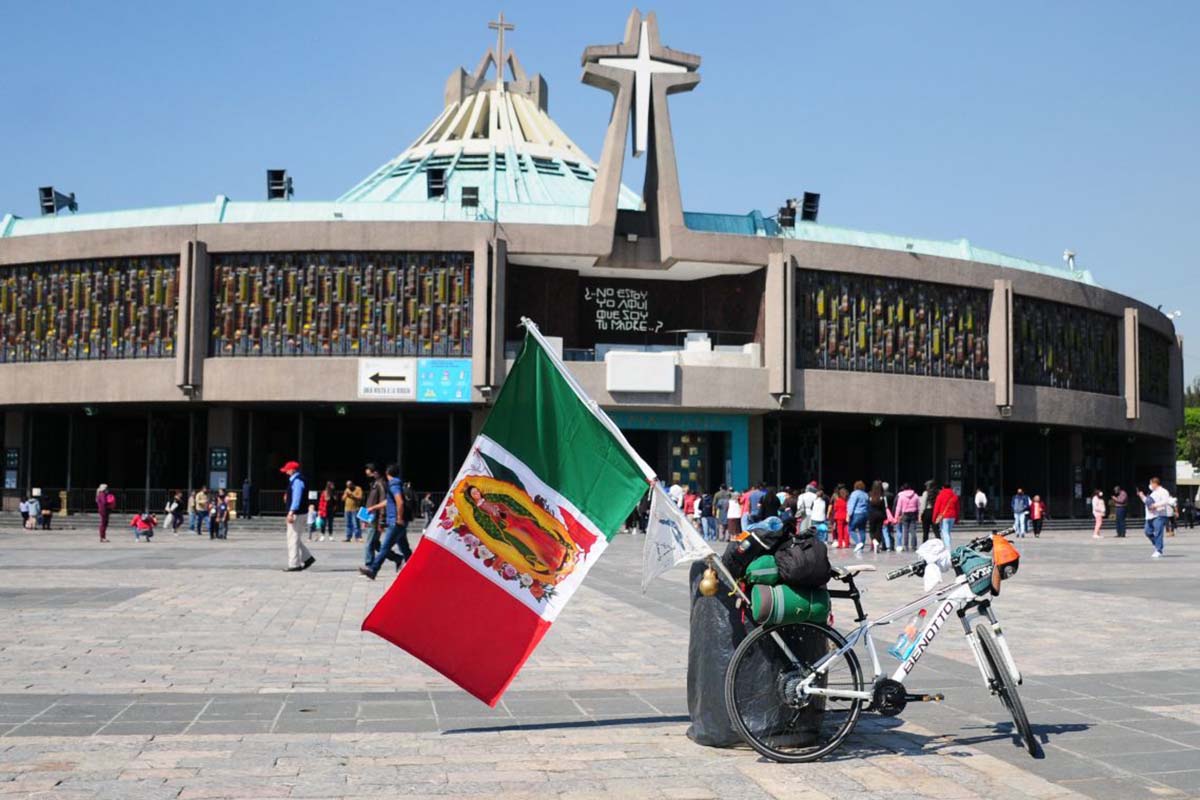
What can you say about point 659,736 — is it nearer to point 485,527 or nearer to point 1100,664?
point 485,527

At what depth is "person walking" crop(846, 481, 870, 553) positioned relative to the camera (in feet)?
85.2

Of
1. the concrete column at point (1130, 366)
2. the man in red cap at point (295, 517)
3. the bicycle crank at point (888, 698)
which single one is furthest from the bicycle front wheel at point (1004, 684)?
the concrete column at point (1130, 366)

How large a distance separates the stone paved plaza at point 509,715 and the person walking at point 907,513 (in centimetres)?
1213

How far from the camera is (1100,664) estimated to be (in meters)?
9.36

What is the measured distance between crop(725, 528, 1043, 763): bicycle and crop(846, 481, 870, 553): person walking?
19.7 meters

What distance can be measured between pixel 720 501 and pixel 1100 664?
75.5 feet

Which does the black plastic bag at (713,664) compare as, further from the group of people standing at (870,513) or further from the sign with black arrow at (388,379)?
the sign with black arrow at (388,379)

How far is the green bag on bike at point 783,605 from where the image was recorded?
6238 millimetres

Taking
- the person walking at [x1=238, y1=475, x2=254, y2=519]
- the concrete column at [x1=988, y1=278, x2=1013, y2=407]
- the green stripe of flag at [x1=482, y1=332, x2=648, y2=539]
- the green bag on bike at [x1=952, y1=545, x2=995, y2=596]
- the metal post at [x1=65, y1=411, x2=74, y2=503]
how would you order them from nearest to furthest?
1. the green bag on bike at [x1=952, y1=545, x2=995, y2=596]
2. the green stripe of flag at [x1=482, y1=332, x2=648, y2=539]
3. the person walking at [x1=238, y1=475, x2=254, y2=519]
4. the metal post at [x1=65, y1=411, x2=74, y2=503]
5. the concrete column at [x1=988, y1=278, x2=1013, y2=407]

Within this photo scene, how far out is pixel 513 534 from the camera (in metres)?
7.08

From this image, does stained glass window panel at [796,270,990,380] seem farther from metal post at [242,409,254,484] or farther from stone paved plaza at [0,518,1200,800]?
stone paved plaza at [0,518,1200,800]

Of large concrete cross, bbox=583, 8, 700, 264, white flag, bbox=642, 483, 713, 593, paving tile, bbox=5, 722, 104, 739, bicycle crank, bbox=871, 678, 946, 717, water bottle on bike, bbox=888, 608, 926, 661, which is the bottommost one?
paving tile, bbox=5, 722, 104, 739

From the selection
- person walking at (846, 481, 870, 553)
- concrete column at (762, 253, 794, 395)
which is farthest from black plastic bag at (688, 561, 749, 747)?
concrete column at (762, 253, 794, 395)

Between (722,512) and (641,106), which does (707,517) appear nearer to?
(722,512)
